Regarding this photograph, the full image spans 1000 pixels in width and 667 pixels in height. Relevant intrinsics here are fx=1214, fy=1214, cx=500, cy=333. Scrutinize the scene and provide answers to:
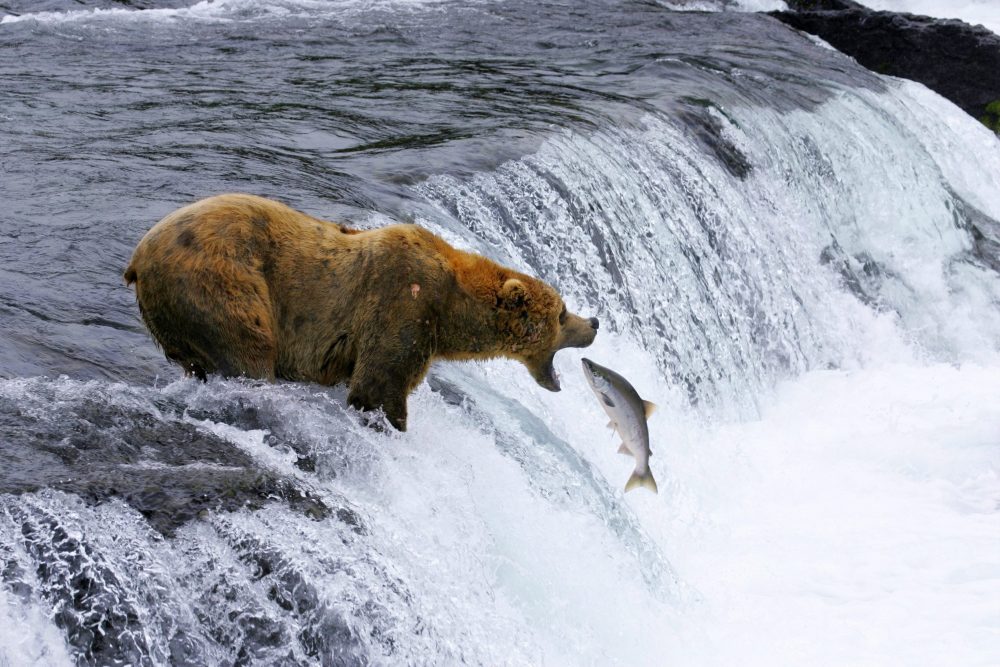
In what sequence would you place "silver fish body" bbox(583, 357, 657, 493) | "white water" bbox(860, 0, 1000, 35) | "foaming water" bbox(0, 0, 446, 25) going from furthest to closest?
"white water" bbox(860, 0, 1000, 35), "foaming water" bbox(0, 0, 446, 25), "silver fish body" bbox(583, 357, 657, 493)

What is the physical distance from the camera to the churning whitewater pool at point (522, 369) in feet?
12.0

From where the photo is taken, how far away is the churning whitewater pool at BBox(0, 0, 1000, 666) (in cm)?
365

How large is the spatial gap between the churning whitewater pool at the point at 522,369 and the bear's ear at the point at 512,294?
571 millimetres

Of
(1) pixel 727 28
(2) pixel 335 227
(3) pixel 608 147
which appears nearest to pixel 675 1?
(1) pixel 727 28

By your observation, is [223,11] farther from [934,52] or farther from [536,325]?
[536,325]

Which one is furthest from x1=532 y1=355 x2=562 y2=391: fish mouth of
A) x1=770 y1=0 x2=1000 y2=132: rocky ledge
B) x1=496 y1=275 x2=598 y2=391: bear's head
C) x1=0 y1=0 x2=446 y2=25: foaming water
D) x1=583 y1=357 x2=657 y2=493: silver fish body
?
x1=770 y1=0 x2=1000 y2=132: rocky ledge

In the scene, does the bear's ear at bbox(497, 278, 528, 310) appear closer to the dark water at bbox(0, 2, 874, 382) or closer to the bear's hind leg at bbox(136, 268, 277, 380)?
the bear's hind leg at bbox(136, 268, 277, 380)

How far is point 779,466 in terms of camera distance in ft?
25.2

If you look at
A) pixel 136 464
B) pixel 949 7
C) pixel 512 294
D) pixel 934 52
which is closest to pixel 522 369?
pixel 512 294

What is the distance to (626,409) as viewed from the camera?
510 cm

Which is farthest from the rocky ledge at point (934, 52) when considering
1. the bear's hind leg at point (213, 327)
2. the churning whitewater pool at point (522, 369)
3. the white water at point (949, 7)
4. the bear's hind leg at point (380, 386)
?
the bear's hind leg at point (213, 327)

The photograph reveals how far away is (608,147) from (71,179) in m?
3.65

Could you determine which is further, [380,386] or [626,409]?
[626,409]

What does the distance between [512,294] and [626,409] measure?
0.73 meters
